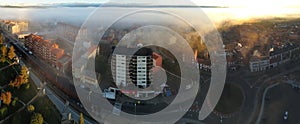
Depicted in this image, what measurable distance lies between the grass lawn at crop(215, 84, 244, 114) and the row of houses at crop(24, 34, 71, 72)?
1.80 metres

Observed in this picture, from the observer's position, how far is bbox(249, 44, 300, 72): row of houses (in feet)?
14.9

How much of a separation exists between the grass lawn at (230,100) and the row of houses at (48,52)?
1802 millimetres

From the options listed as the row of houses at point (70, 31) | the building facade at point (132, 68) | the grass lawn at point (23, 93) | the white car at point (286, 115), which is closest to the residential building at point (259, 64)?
the white car at point (286, 115)

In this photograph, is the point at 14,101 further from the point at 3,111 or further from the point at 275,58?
the point at 275,58

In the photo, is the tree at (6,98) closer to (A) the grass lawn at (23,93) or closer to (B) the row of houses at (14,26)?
(A) the grass lawn at (23,93)

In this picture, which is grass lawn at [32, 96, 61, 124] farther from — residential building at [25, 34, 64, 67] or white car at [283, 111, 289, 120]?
white car at [283, 111, 289, 120]

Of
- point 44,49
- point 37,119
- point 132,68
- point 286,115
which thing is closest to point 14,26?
point 44,49

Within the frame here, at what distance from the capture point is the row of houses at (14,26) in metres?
3.60

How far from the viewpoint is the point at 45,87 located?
2938mm

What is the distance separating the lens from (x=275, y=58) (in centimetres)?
472

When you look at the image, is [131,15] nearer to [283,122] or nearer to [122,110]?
[122,110]

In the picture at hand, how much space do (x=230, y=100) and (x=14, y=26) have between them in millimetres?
2646

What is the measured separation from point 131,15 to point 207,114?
1.64 m

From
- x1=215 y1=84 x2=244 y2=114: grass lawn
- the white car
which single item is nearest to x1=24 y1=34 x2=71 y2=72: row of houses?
x1=215 y1=84 x2=244 y2=114: grass lawn
